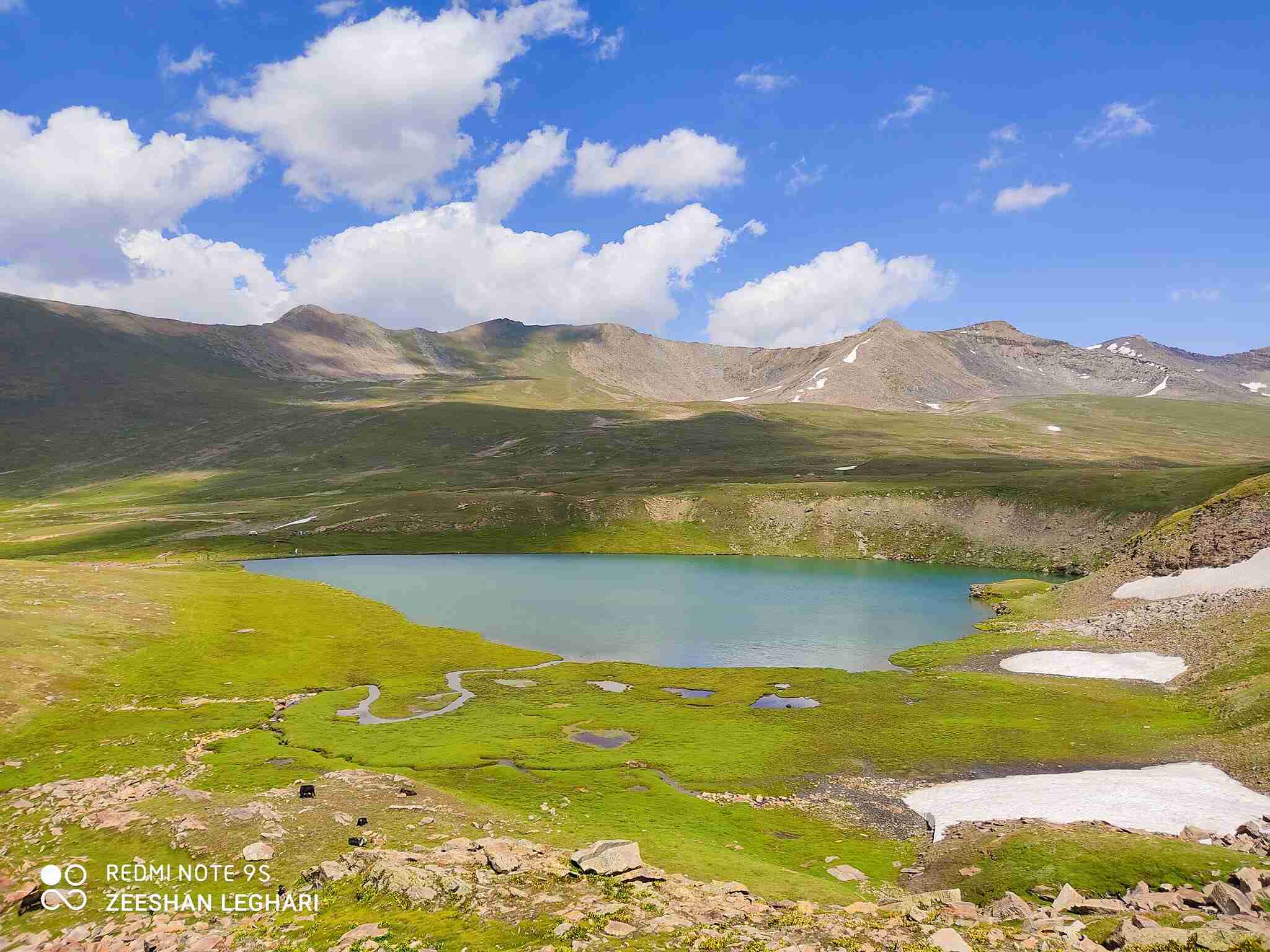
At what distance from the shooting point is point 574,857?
2569 cm

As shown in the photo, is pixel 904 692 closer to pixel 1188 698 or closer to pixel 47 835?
pixel 1188 698

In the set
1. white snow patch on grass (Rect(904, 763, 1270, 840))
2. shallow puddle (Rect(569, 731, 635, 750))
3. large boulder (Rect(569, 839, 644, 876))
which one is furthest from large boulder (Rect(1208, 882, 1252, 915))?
shallow puddle (Rect(569, 731, 635, 750))

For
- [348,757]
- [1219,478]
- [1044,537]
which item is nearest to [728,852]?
[348,757]

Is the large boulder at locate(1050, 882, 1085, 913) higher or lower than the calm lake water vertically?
higher

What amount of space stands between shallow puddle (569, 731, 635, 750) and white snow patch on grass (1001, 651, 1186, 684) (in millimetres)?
38407

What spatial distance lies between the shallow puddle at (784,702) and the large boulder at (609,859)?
3430 centimetres

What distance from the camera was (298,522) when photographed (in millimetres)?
171625

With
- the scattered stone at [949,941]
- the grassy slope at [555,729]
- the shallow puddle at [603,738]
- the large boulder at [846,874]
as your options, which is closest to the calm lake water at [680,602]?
the grassy slope at [555,729]

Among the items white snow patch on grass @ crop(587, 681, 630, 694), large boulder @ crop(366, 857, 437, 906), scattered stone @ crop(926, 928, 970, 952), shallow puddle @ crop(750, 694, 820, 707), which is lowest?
white snow patch on grass @ crop(587, 681, 630, 694)

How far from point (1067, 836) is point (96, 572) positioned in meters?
110

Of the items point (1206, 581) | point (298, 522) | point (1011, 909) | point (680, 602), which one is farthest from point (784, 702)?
point (298, 522)

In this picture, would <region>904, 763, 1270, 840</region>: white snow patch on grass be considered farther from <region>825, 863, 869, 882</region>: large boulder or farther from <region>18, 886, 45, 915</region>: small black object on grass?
<region>18, 886, 45, 915</region>: small black object on grass

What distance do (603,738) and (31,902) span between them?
32.6 m

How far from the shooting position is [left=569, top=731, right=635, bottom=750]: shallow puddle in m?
49.5
